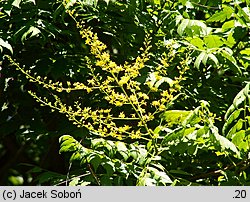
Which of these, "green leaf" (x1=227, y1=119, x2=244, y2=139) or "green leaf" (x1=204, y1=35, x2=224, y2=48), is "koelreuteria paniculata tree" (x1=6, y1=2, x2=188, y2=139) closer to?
"green leaf" (x1=204, y1=35, x2=224, y2=48)

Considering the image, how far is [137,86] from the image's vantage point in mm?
2371

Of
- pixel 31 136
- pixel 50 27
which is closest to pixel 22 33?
pixel 50 27

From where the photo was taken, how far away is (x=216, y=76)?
123 inches

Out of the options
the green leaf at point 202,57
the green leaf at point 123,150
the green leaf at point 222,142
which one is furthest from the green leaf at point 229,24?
the green leaf at point 123,150

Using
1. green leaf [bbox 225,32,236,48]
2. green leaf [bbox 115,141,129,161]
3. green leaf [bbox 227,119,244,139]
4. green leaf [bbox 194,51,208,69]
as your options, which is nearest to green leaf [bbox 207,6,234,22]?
green leaf [bbox 225,32,236,48]

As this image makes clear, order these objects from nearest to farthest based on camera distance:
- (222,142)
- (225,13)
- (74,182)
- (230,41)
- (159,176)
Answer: (222,142) → (159,176) → (74,182) → (225,13) → (230,41)

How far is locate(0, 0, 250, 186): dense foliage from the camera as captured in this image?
2.41m

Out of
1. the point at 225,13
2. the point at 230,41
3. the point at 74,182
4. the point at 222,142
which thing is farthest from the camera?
the point at 230,41

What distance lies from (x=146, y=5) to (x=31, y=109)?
961mm

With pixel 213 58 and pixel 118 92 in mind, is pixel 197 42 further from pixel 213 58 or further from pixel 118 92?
pixel 118 92

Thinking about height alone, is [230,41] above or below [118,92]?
above

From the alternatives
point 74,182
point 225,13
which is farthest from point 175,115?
point 225,13

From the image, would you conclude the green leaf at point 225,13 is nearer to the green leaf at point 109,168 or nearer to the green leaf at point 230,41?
the green leaf at point 230,41

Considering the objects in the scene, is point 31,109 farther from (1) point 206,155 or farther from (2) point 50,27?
(1) point 206,155
